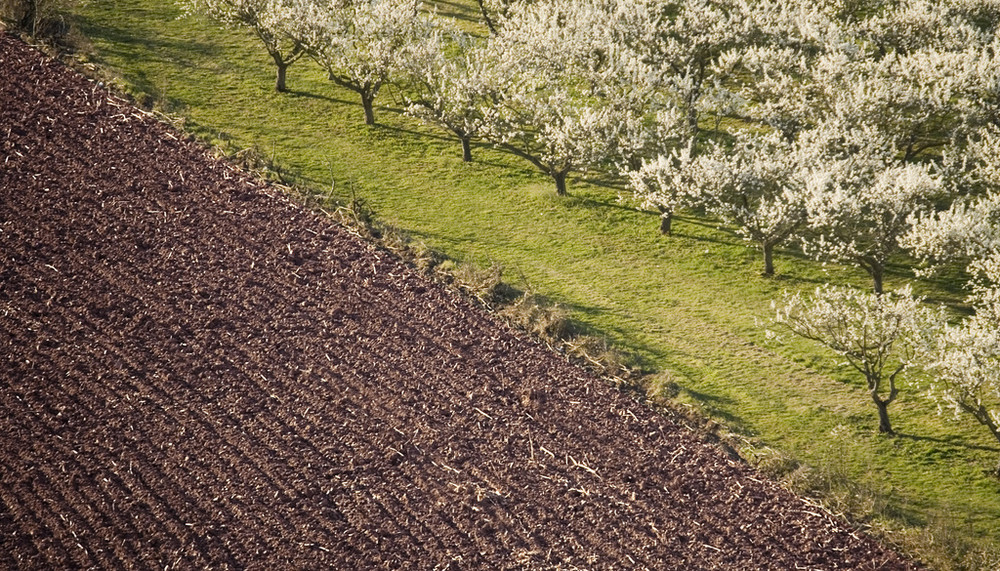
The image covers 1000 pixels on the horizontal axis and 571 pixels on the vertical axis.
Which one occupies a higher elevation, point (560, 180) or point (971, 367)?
point (560, 180)

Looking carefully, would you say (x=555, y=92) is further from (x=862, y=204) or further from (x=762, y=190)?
(x=862, y=204)

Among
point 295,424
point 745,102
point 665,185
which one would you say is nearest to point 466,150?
point 665,185

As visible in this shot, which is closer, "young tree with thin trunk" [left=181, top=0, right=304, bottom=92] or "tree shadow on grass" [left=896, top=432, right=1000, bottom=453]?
"tree shadow on grass" [left=896, top=432, right=1000, bottom=453]

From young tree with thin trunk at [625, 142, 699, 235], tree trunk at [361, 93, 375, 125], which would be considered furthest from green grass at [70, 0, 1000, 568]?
young tree with thin trunk at [625, 142, 699, 235]

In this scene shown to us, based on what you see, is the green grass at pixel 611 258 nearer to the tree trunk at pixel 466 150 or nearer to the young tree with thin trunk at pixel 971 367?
the tree trunk at pixel 466 150

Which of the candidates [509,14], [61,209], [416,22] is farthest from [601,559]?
[509,14]

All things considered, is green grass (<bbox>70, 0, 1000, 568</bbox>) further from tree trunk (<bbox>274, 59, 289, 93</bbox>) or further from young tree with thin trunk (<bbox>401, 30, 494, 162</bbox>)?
young tree with thin trunk (<bbox>401, 30, 494, 162</bbox>)

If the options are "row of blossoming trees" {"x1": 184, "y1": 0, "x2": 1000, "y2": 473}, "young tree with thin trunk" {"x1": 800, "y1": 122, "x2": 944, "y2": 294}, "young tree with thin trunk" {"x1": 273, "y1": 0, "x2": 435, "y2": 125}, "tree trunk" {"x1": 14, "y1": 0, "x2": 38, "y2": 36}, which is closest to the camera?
"young tree with thin trunk" {"x1": 800, "y1": 122, "x2": 944, "y2": 294}
